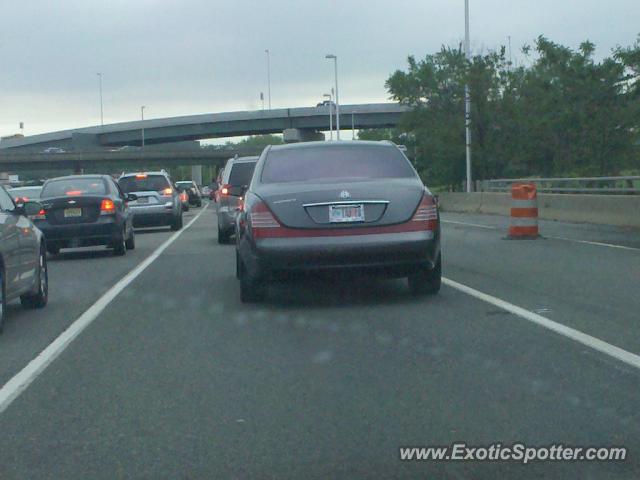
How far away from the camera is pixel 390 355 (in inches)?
348

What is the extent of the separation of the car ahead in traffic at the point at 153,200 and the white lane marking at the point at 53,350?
605 inches

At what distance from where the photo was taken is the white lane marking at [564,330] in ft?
27.6

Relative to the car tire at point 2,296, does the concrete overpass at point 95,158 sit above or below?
above

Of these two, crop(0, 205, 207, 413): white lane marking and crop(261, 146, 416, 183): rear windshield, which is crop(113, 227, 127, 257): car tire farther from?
crop(261, 146, 416, 183): rear windshield

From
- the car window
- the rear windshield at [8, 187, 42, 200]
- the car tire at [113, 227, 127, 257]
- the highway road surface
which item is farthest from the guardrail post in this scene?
the rear windshield at [8, 187, 42, 200]

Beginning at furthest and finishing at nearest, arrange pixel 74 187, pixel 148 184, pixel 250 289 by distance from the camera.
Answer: pixel 148 184 → pixel 74 187 → pixel 250 289

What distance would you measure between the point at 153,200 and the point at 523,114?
22163 millimetres

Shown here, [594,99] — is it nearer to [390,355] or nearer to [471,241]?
[471,241]

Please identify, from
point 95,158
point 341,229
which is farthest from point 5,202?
point 95,158

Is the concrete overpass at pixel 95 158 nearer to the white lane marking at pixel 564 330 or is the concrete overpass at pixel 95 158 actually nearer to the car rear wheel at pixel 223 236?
the car rear wheel at pixel 223 236

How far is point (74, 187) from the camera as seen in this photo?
2248cm

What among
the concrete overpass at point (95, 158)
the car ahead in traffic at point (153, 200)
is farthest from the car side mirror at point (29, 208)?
the concrete overpass at point (95, 158)

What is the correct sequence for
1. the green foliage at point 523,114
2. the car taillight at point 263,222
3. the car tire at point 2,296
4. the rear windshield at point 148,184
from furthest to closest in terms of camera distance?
the green foliage at point 523,114
the rear windshield at point 148,184
the car taillight at point 263,222
the car tire at point 2,296

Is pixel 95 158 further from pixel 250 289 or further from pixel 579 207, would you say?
pixel 250 289
